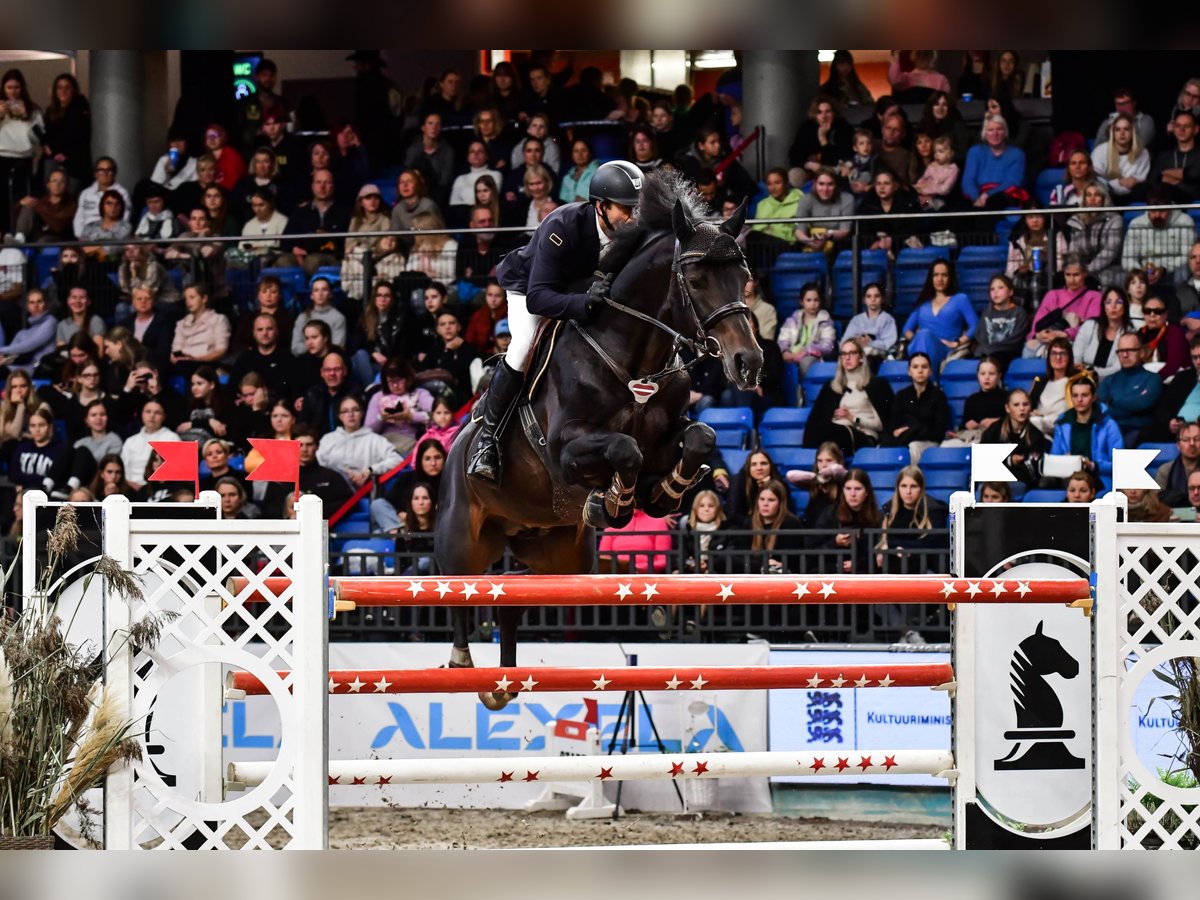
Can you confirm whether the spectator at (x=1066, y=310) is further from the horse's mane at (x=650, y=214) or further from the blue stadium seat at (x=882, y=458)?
the horse's mane at (x=650, y=214)

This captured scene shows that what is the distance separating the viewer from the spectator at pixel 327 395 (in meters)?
9.52

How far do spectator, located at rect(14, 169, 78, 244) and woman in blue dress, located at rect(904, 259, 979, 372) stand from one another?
689cm

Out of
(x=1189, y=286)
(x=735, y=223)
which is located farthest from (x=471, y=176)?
(x=735, y=223)

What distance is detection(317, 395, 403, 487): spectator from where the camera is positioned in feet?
30.5

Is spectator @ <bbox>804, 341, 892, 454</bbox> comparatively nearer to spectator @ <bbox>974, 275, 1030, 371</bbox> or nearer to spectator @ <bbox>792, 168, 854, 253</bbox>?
spectator @ <bbox>974, 275, 1030, 371</bbox>

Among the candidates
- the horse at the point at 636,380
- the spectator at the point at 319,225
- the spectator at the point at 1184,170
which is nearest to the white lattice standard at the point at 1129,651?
the horse at the point at 636,380

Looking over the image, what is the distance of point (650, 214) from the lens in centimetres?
470

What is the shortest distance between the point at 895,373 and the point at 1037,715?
16.4 ft

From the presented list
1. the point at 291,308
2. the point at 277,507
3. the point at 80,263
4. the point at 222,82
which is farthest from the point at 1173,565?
the point at 222,82

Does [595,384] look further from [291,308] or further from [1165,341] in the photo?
[291,308]

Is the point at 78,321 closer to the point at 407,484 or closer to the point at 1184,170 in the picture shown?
the point at 407,484

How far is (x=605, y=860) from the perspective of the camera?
468mm

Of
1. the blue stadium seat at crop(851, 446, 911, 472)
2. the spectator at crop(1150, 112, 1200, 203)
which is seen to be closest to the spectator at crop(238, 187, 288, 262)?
the blue stadium seat at crop(851, 446, 911, 472)

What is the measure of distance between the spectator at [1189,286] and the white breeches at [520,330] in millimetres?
5354
